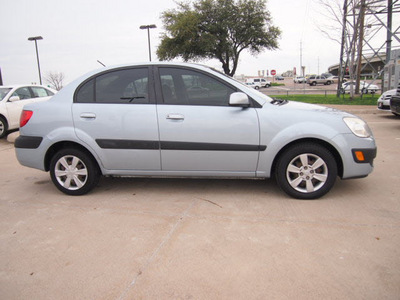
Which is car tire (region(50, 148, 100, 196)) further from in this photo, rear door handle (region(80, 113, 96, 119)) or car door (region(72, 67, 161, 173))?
rear door handle (region(80, 113, 96, 119))

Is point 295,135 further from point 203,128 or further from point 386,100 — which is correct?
point 386,100

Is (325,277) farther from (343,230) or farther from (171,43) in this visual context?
(171,43)

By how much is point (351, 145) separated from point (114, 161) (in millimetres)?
2805

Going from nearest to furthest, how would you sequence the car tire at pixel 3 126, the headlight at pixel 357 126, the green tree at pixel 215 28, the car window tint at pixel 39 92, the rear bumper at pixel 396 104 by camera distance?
the headlight at pixel 357 126, the rear bumper at pixel 396 104, the car tire at pixel 3 126, the car window tint at pixel 39 92, the green tree at pixel 215 28

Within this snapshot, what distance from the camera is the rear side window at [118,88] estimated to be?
13.1ft

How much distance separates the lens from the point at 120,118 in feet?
12.9

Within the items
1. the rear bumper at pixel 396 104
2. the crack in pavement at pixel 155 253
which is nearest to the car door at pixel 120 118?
the crack in pavement at pixel 155 253

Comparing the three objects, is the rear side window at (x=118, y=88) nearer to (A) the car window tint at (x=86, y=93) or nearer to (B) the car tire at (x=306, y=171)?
(A) the car window tint at (x=86, y=93)

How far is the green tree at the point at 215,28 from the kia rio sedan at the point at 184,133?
2446 cm

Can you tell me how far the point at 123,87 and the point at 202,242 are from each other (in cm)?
216

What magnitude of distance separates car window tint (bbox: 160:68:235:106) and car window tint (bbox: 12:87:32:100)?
7.60 m

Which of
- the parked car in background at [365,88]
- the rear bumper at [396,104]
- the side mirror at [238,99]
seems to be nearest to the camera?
the side mirror at [238,99]

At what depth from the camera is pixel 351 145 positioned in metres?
3.74

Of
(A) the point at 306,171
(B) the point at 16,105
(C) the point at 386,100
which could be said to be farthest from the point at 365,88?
(A) the point at 306,171
